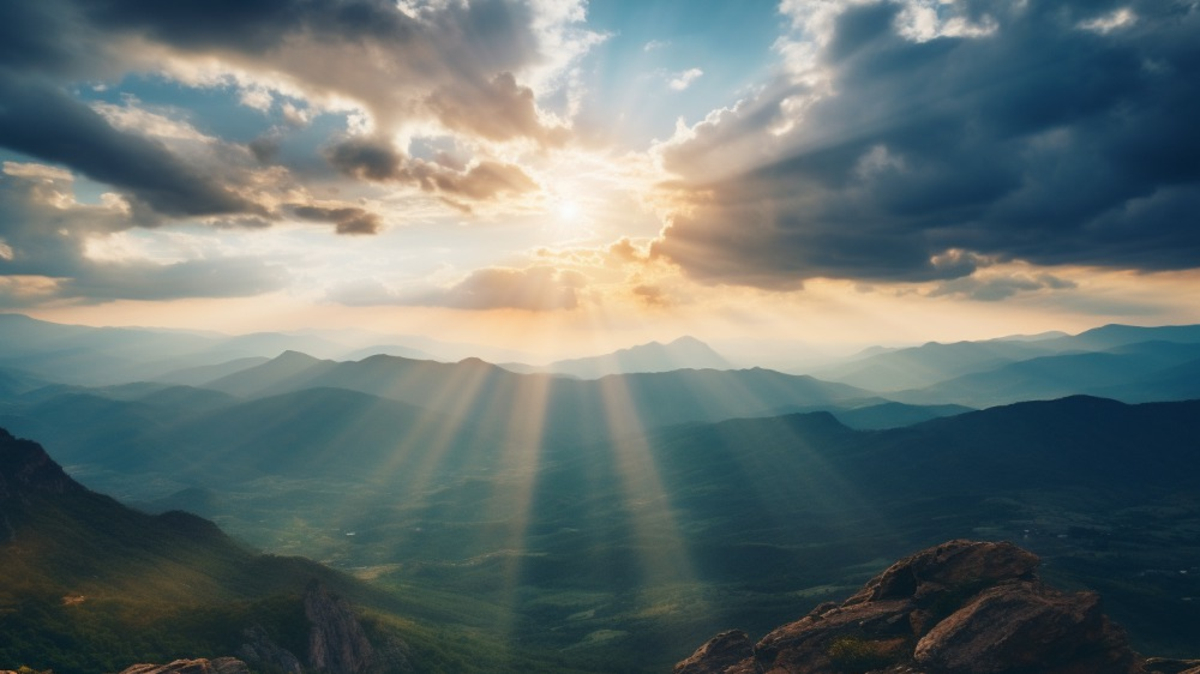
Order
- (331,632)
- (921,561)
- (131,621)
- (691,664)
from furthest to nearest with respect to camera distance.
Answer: (331,632) → (131,621) → (691,664) → (921,561)

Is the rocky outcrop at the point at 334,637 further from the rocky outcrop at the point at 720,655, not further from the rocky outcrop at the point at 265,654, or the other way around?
the rocky outcrop at the point at 720,655

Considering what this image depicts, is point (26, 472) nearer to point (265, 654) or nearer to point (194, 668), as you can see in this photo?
point (265, 654)

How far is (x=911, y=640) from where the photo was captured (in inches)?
2724

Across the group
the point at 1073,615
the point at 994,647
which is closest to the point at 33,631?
the point at 994,647

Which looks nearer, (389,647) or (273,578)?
(389,647)

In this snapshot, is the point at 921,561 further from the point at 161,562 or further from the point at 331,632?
the point at 161,562

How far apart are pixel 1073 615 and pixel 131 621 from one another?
471 feet

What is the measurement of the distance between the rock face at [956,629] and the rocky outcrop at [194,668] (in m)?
63.1

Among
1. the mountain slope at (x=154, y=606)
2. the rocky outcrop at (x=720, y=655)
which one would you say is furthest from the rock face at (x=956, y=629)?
the mountain slope at (x=154, y=606)

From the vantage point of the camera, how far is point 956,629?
6300 cm

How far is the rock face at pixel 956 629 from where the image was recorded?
61.6 meters

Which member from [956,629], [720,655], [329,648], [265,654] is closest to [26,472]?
[265,654]

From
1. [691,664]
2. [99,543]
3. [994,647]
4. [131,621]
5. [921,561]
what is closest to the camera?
[994,647]

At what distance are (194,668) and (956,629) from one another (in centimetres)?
8442
